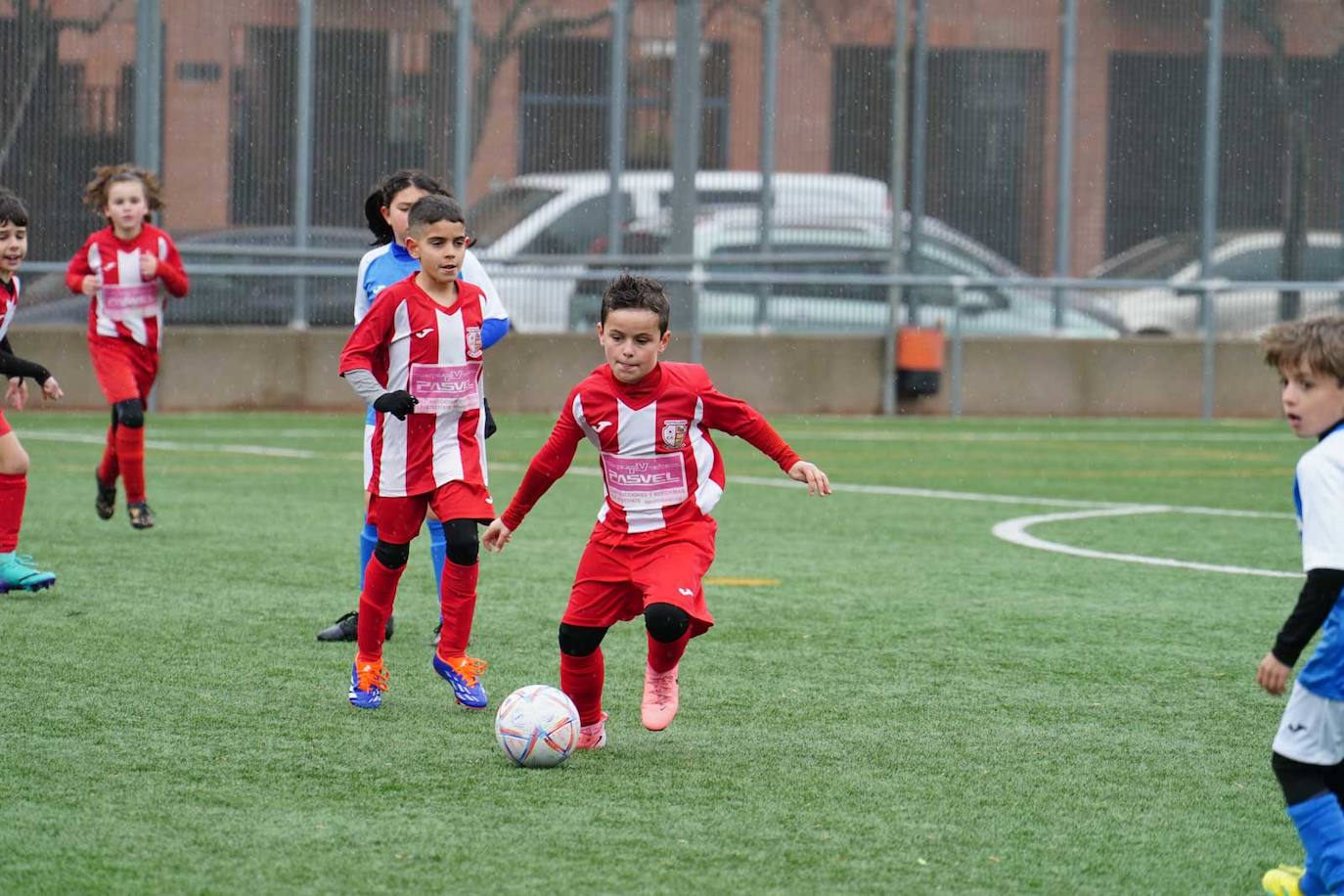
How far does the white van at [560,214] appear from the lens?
19297 millimetres

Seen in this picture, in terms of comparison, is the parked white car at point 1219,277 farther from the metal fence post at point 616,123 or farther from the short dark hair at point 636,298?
the short dark hair at point 636,298

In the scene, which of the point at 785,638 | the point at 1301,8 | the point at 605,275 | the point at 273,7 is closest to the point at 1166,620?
the point at 785,638

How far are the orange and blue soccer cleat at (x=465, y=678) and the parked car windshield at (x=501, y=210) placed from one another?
13429 mm

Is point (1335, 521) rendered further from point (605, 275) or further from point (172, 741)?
point (605, 275)

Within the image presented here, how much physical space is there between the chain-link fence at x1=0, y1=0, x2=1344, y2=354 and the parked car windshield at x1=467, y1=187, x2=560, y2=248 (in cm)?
3

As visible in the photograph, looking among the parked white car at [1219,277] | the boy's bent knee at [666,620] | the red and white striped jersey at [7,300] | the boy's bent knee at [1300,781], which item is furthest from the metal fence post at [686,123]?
the boy's bent knee at [1300,781]

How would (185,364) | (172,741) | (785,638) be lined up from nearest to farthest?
(172,741)
(785,638)
(185,364)

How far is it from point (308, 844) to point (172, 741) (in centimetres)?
117

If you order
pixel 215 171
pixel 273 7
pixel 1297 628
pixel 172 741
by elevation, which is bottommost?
A: pixel 172 741

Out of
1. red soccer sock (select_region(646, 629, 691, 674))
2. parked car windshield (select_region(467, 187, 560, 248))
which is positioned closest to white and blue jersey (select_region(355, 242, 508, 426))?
red soccer sock (select_region(646, 629, 691, 674))

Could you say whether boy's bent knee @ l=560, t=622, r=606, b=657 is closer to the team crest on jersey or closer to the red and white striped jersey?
the team crest on jersey

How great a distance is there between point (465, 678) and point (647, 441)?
1.05 metres

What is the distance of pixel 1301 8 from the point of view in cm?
2112

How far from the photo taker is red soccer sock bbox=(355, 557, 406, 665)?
239 inches
